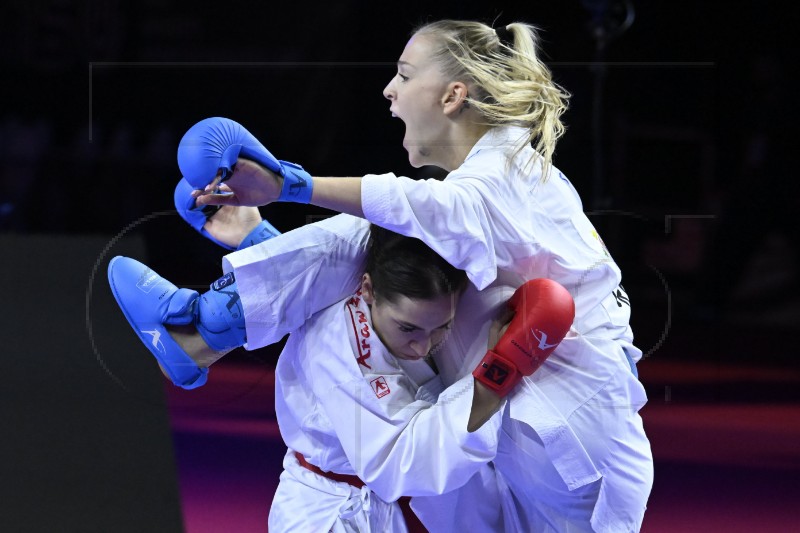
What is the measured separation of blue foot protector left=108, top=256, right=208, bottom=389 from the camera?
2.06 m

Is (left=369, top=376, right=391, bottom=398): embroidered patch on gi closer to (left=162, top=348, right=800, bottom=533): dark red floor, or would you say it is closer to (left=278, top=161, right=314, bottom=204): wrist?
(left=278, top=161, right=314, bottom=204): wrist

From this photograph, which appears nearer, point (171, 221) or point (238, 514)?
point (171, 221)

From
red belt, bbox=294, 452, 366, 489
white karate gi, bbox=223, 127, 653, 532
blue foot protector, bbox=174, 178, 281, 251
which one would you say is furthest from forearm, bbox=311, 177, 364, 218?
red belt, bbox=294, 452, 366, 489

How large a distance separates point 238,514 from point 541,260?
1525 mm

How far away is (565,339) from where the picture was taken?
208 cm

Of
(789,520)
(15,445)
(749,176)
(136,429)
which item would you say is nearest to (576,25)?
(749,176)

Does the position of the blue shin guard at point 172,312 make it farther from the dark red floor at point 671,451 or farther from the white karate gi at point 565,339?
the dark red floor at point 671,451

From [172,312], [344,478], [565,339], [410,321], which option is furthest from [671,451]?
[172,312]

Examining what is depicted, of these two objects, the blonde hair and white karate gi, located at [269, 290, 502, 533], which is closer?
white karate gi, located at [269, 290, 502, 533]

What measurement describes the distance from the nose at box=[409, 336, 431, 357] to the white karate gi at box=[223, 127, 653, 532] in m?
0.11

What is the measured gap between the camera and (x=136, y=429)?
318 cm

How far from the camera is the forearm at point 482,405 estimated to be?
77.8 inches

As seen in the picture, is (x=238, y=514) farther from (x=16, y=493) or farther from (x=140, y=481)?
(x=16, y=493)

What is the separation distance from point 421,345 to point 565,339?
0.31 meters
